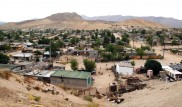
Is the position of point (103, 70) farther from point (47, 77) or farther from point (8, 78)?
point (8, 78)

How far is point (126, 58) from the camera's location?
51.3m

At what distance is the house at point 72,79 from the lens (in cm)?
2997

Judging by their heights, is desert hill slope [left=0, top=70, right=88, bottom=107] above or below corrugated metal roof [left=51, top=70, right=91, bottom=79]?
above

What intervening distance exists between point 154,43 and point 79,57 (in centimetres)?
3004

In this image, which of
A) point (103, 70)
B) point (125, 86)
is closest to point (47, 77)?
point (125, 86)

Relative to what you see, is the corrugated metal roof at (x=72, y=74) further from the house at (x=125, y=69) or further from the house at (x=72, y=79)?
the house at (x=125, y=69)

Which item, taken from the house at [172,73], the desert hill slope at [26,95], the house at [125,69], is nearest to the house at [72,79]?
the desert hill slope at [26,95]

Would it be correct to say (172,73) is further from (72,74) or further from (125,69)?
(72,74)

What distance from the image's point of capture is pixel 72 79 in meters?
30.2

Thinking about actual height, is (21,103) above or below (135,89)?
above

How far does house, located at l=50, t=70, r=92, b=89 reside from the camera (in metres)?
30.0

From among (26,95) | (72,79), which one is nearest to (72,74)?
(72,79)

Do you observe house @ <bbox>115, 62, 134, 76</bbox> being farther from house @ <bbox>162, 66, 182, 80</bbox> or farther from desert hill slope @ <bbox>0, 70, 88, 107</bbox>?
desert hill slope @ <bbox>0, 70, 88, 107</bbox>

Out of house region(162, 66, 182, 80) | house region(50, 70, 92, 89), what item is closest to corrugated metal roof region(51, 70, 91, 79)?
house region(50, 70, 92, 89)
